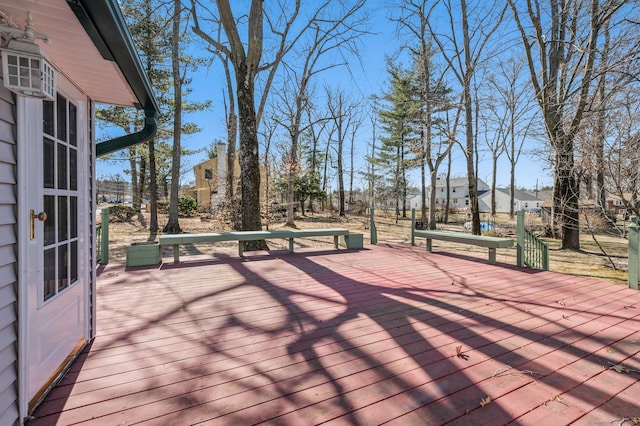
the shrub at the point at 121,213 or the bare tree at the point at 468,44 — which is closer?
the bare tree at the point at 468,44

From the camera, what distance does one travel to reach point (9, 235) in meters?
1.50

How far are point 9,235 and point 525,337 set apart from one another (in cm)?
363

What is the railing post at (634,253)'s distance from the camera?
13.1 feet

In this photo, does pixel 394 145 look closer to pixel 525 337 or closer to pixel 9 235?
pixel 525 337

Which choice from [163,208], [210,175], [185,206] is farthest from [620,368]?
[210,175]

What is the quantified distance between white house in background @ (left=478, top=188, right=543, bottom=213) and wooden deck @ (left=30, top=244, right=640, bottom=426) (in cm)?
4935

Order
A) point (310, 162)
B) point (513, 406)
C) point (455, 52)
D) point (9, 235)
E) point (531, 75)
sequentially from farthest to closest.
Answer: point (310, 162) → point (455, 52) → point (531, 75) → point (513, 406) → point (9, 235)

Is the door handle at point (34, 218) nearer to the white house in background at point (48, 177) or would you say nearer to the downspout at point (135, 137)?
the white house in background at point (48, 177)

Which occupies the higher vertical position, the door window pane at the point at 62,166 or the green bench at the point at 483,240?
the door window pane at the point at 62,166

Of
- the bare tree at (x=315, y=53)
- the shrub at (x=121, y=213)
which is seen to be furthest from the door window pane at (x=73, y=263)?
the shrub at (x=121, y=213)

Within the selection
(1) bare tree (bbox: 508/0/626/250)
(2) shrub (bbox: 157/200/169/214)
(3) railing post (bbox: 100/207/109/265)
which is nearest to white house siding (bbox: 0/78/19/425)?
(3) railing post (bbox: 100/207/109/265)

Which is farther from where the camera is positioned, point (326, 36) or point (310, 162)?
point (310, 162)

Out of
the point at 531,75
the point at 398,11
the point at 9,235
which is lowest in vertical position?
the point at 9,235

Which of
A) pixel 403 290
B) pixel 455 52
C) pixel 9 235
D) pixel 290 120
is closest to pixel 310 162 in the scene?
pixel 290 120
